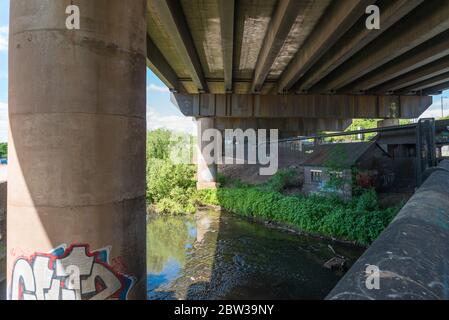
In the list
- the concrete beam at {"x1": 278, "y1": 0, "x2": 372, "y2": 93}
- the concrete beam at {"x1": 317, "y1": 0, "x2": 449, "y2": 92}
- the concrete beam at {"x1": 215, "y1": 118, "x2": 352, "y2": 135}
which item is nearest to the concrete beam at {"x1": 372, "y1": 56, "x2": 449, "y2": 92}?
the concrete beam at {"x1": 317, "y1": 0, "x2": 449, "y2": 92}

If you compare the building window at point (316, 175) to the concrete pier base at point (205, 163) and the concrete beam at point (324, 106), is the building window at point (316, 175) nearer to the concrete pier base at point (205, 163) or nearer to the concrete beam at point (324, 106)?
the concrete beam at point (324, 106)

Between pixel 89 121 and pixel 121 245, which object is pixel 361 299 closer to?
pixel 121 245

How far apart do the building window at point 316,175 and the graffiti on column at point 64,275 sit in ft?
62.9

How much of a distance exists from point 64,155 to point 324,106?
16.4 m

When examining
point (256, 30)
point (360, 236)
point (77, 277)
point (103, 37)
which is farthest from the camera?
point (360, 236)

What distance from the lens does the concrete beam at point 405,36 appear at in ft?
27.3

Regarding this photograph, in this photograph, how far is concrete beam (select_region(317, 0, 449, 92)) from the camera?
8.31 m

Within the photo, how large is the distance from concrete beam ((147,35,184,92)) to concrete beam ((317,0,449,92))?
8.76m

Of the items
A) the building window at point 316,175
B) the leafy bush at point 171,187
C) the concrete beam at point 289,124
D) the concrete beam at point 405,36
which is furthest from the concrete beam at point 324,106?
the concrete beam at point 289,124

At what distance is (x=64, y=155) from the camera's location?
12.2 ft

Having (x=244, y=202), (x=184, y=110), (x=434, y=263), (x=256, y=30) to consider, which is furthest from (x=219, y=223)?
(x=434, y=263)

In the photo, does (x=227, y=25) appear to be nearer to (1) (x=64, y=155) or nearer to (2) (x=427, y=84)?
(1) (x=64, y=155)

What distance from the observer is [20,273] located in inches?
151

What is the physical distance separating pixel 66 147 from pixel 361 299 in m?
3.68
